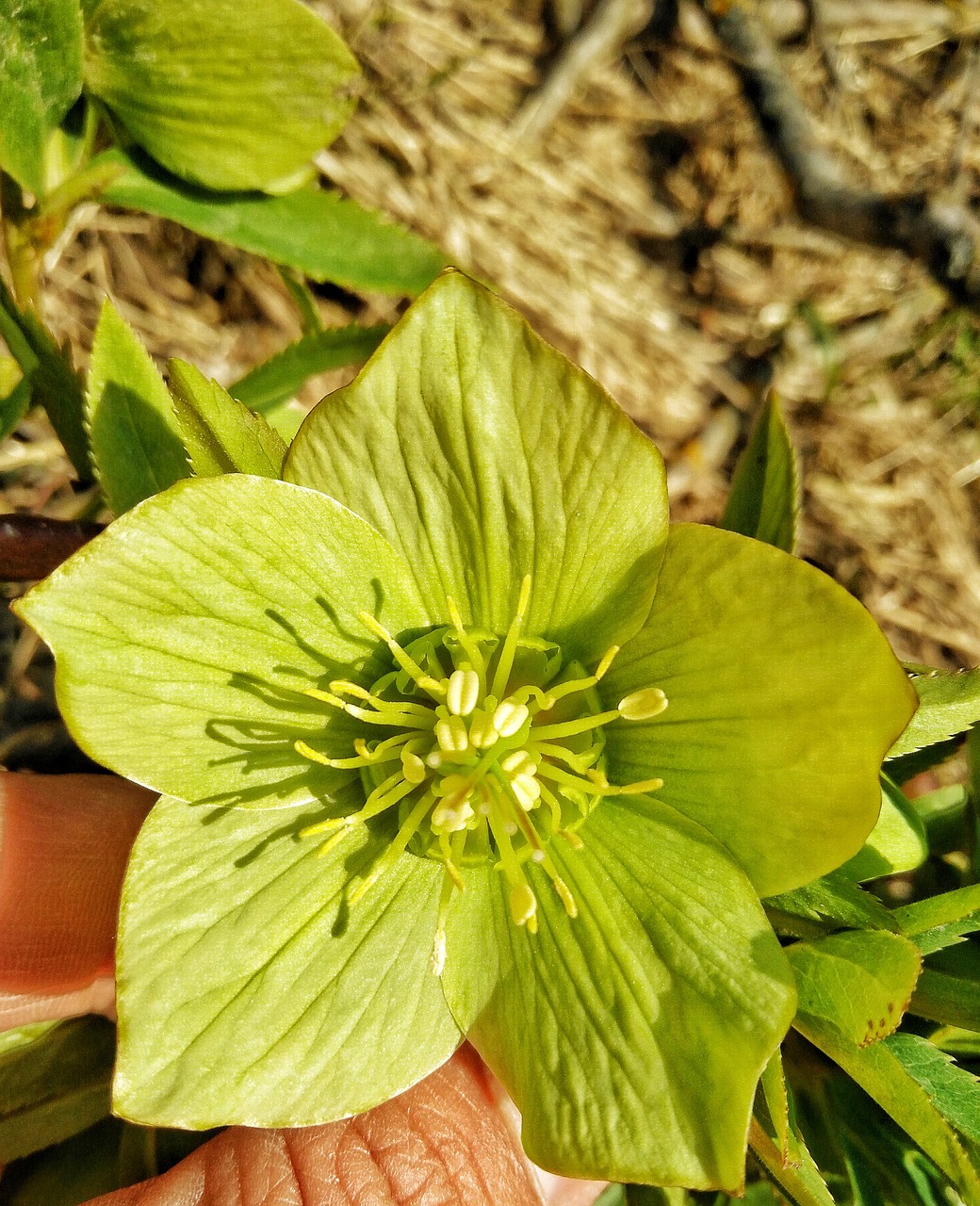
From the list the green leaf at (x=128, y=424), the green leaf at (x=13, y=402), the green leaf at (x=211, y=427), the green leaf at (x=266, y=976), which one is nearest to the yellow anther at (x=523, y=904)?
the green leaf at (x=266, y=976)

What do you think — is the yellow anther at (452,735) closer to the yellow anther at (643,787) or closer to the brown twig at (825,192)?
the yellow anther at (643,787)

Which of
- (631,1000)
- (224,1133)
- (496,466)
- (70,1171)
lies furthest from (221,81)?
(70,1171)

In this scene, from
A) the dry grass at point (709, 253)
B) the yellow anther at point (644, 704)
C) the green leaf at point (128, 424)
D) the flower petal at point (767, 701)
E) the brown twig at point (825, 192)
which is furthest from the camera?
the brown twig at point (825, 192)

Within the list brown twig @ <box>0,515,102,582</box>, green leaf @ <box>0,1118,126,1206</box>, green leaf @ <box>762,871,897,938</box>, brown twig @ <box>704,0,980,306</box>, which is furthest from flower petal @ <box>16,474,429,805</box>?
brown twig @ <box>704,0,980,306</box>

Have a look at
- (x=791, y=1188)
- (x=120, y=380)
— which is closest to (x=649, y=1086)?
(x=791, y=1188)

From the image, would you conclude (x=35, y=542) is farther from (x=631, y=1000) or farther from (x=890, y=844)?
(x=890, y=844)

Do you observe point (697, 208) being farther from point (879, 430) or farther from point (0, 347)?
point (0, 347)
